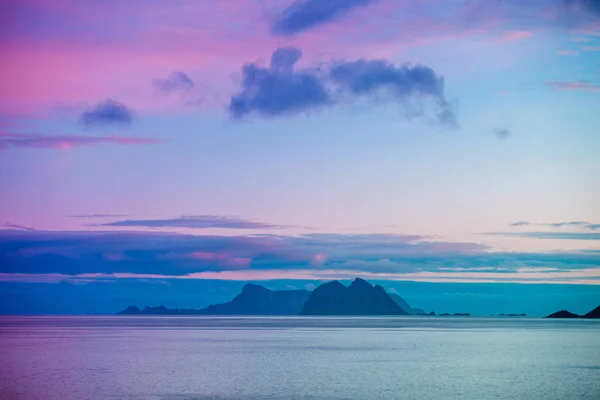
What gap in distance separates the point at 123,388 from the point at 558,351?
8869cm

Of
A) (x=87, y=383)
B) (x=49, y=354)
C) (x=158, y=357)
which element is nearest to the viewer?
(x=87, y=383)

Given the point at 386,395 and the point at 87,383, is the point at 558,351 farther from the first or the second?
the point at 87,383

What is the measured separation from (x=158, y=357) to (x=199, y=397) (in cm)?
4821

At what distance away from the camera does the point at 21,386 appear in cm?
6788

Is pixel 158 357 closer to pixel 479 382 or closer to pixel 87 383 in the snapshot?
pixel 87 383

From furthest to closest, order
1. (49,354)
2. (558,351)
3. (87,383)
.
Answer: (558,351)
(49,354)
(87,383)

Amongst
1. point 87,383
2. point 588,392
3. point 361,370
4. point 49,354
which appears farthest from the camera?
point 49,354

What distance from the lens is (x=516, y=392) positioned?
214ft

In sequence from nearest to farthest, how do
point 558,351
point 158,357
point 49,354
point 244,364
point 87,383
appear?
point 87,383 → point 244,364 → point 158,357 → point 49,354 → point 558,351

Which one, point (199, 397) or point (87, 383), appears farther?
point (87, 383)

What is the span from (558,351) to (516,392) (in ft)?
225

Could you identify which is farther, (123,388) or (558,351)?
(558,351)

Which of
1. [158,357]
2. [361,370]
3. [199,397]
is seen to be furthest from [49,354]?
[199,397]

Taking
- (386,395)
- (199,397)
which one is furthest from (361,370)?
(199,397)
